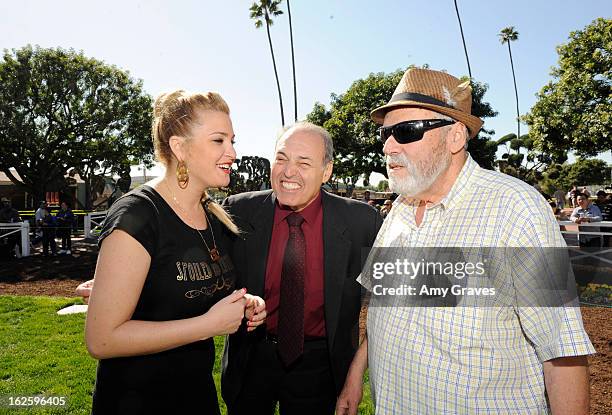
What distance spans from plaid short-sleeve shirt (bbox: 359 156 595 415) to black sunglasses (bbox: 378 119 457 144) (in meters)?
0.38

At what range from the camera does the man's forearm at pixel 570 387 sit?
1.65m

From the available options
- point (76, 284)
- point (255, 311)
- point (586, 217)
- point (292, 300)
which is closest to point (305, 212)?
point (292, 300)

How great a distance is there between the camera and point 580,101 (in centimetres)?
1856

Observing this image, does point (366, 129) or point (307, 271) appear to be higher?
point (366, 129)

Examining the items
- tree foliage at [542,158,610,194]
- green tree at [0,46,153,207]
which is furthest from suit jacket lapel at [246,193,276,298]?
tree foliage at [542,158,610,194]

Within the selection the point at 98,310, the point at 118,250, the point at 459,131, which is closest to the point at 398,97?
the point at 459,131

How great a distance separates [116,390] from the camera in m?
2.04

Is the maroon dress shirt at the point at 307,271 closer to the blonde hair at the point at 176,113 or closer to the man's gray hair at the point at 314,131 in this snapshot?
the man's gray hair at the point at 314,131

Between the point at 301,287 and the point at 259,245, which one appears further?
the point at 259,245

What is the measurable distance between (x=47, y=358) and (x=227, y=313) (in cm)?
489

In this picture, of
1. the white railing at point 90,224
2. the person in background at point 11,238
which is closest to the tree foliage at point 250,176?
the white railing at point 90,224

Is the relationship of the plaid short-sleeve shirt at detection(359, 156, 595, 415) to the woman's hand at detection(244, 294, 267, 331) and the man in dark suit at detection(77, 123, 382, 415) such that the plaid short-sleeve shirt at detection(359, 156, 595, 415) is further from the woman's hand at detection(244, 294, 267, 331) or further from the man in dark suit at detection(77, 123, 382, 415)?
the man in dark suit at detection(77, 123, 382, 415)

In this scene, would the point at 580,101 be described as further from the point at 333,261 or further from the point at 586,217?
the point at 333,261

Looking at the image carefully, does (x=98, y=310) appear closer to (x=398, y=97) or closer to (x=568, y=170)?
(x=398, y=97)
